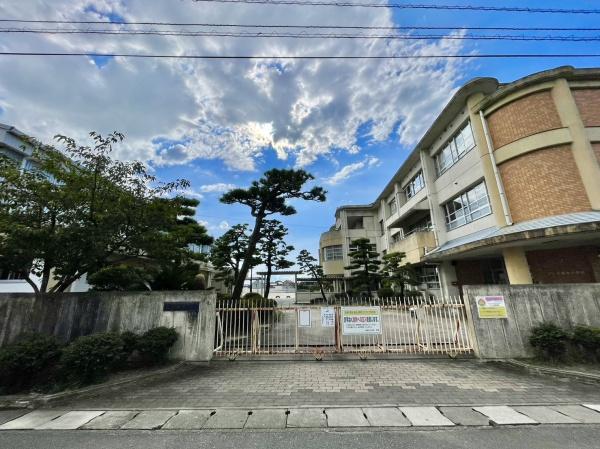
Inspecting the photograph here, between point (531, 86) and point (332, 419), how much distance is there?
47.7 feet

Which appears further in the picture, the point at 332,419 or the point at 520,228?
the point at 520,228

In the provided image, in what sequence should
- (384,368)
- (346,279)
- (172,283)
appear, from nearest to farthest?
(384,368)
(172,283)
(346,279)

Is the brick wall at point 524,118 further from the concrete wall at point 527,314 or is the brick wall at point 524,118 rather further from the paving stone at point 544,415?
the paving stone at point 544,415

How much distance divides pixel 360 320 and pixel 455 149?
493 inches

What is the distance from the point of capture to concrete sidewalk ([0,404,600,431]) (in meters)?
3.76

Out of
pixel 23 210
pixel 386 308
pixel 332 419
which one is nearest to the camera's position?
pixel 332 419

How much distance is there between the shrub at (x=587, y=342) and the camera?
579 cm

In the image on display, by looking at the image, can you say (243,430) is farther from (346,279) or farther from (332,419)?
(346,279)

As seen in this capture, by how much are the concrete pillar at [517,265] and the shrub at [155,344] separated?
12785 millimetres

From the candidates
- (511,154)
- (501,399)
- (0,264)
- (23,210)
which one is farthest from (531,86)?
(0,264)

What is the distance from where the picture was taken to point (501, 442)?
328 centimetres

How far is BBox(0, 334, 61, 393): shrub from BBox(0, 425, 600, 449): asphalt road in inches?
75.8

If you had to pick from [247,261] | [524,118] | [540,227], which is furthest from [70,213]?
[524,118]

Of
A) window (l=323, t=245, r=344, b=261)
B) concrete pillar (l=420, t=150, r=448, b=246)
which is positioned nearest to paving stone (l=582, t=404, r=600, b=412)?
concrete pillar (l=420, t=150, r=448, b=246)
